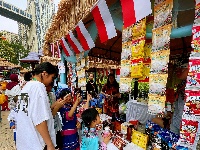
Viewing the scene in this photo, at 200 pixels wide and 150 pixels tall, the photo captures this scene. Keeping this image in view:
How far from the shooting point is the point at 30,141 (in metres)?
2.02

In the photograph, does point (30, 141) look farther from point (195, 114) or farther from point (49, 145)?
point (195, 114)

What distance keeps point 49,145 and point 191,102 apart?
57.7 inches

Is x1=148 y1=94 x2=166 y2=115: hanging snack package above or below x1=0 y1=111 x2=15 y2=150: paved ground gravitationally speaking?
above

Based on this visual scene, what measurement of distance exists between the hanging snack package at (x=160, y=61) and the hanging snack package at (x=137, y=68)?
225 mm

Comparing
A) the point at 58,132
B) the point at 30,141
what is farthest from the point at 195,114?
the point at 58,132

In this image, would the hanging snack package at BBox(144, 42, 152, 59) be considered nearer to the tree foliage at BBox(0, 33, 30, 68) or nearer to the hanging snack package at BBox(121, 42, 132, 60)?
the hanging snack package at BBox(121, 42, 132, 60)

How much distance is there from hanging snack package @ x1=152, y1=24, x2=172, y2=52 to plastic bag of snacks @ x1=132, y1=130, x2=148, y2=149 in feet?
4.06

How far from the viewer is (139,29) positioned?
2.36 metres

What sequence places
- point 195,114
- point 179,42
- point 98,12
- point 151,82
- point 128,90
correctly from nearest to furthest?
point 195,114
point 151,82
point 128,90
point 98,12
point 179,42

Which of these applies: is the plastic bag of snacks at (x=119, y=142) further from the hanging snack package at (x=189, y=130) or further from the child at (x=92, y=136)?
the hanging snack package at (x=189, y=130)

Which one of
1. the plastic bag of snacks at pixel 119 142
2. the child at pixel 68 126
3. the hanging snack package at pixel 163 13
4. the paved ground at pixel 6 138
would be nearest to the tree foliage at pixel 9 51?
the paved ground at pixel 6 138

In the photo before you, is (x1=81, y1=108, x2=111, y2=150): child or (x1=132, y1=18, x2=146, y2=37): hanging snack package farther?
(x1=81, y1=108, x2=111, y2=150): child

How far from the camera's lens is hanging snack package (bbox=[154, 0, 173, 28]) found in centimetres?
196

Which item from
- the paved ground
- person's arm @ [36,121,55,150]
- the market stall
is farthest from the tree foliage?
person's arm @ [36,121,55,150]
